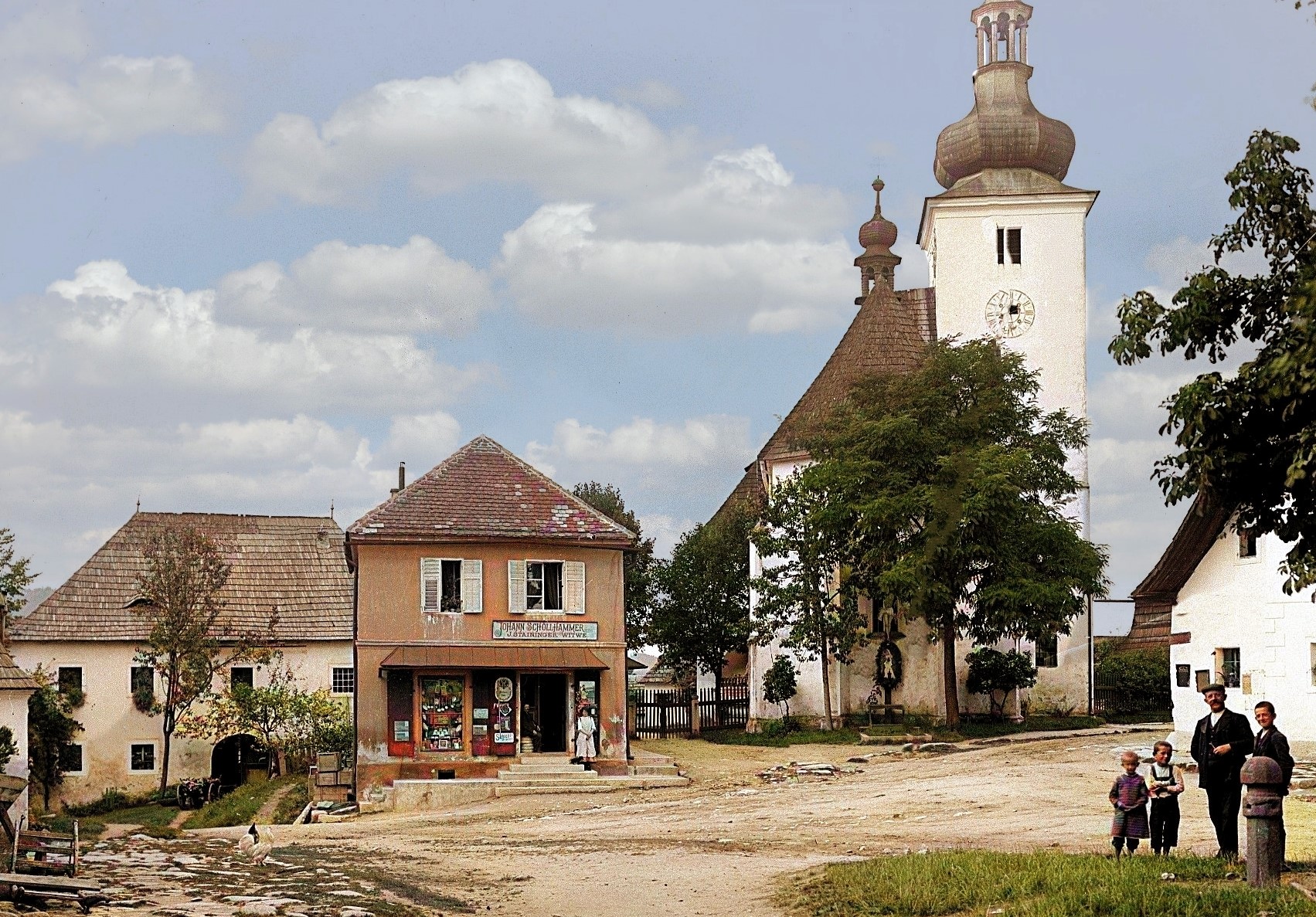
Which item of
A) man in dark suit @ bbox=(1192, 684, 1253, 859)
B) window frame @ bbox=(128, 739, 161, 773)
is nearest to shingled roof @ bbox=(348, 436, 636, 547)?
window frame @ bbox=(128, 739, 161, 773)

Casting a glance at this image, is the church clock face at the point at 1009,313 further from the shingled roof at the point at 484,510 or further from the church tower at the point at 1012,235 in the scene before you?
the shingled roof at the point at 484,510

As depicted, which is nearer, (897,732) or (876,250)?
(897,732)

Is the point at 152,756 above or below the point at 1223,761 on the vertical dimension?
below

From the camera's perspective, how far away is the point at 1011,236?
4872cm

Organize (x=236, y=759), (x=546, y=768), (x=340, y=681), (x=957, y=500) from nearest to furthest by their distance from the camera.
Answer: (x=546, y=768) < (x=957, y=500) < (x=236, y=759) < (x=340, y=681)

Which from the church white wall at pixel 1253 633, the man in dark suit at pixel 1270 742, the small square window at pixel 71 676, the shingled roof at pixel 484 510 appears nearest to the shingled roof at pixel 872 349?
the shingled roof at pixel 484 510

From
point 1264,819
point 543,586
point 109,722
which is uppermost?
point 543,586

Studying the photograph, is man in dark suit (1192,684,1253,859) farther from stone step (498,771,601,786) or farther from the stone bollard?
stone step (498,771,601,786)

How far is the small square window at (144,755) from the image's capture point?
4550 centimetres

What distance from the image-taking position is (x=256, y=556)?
1956 inches

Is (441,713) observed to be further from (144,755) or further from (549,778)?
(144,755)

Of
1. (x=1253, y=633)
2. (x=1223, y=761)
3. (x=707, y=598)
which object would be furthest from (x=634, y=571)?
(x=1223, y=761)

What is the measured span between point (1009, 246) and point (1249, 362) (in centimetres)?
3629

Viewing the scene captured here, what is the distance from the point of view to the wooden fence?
4594cm
